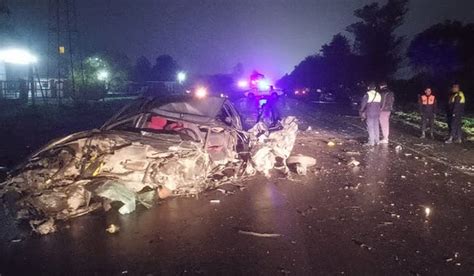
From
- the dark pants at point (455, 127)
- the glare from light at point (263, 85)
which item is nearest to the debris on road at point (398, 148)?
the dark pants at point (455, 127)

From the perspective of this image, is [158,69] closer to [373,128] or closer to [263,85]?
[263,85]

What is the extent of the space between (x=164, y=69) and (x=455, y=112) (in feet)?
269

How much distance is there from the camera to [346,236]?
511 cm

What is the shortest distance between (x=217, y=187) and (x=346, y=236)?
2.98m

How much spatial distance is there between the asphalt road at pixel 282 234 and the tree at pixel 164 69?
3045 inches

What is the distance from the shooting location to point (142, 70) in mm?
87562

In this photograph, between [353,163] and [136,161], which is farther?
[353,163]

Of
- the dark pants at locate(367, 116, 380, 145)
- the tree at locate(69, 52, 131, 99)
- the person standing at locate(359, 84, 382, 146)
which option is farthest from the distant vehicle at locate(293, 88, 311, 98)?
the person standing at locate(359, 84, 382, 146)

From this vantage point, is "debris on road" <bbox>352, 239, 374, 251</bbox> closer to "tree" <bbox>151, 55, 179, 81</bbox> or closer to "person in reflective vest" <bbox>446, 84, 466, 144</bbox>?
"person in reflective vest" <bbox>446, 84, 466, 144</bbox>

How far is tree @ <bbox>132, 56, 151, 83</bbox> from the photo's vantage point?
82081 mm

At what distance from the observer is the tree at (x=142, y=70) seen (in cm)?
8208

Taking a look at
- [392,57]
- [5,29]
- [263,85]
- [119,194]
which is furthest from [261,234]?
[392,57]

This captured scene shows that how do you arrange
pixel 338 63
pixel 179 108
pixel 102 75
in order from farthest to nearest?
pixel 338 63, pixel 102 75, pixel 179 108

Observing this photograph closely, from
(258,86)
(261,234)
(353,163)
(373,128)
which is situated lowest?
(261,234)
